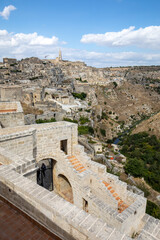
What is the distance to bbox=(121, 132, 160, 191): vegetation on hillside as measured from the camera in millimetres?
20553

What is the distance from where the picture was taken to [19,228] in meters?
2.73

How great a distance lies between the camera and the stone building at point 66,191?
2402 millimetres

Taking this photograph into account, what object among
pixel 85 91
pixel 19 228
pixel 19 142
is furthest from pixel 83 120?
pixel 19 228

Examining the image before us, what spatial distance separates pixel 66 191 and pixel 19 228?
533 cm

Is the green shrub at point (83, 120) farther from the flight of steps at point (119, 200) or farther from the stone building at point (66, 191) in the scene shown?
the flight of steps at point (119, 200)

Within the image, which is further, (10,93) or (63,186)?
(10,93)

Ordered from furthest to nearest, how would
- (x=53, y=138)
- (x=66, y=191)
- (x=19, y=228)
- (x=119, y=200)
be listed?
(x=66, y=191) < (x=53, y=138) < (x=119, y=200) < (x=19, y=228)

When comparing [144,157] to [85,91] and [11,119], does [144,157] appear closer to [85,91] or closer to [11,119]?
[85,91]

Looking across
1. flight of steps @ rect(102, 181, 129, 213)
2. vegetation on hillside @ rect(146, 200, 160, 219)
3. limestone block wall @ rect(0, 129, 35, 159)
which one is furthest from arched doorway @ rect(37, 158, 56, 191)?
vegetation on hillside @ rect(146, 200, 160, 219)

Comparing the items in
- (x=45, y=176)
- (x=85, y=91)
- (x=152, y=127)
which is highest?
(x=85, y=91)

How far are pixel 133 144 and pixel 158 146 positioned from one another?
5.51 m

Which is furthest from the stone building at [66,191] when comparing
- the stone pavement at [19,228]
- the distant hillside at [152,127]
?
the distant hillside at [152,127]

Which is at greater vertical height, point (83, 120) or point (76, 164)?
point (76, 164)

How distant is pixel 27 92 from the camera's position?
27062 millimetres
